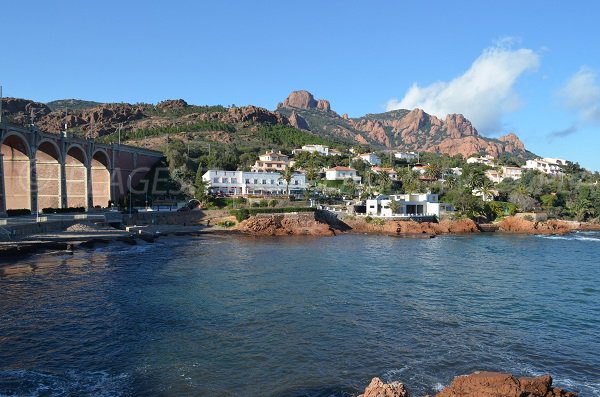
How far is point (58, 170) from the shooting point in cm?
6384

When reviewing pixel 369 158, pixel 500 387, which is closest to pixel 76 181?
pixel 500 387

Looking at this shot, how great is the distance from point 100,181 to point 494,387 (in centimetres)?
7455

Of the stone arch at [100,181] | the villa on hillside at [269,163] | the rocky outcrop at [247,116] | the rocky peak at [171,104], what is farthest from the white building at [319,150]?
the rocky peak at [171,104]

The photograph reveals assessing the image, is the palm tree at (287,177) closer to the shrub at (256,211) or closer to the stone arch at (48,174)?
the shrub at (256,211)

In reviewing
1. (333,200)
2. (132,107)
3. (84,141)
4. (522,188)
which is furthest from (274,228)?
(132,107)

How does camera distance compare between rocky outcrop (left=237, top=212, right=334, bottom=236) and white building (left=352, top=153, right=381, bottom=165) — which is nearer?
rocky outcrop (left=237, top=212, right=334, bottom=236)

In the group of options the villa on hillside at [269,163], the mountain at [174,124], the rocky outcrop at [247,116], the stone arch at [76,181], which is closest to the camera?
the stone arch at [76,181]

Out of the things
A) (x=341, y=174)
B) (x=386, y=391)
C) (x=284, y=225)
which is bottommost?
(x=386, y=391)

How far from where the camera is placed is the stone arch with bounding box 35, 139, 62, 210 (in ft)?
203

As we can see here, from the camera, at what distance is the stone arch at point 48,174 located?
203ft

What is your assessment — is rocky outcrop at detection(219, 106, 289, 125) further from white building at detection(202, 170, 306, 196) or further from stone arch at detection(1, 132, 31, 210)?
stone arch at detection(1, 132, 31, 210)

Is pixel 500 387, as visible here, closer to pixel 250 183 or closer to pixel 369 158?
pixel 250 183

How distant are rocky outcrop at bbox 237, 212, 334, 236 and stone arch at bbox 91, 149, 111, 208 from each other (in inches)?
1037

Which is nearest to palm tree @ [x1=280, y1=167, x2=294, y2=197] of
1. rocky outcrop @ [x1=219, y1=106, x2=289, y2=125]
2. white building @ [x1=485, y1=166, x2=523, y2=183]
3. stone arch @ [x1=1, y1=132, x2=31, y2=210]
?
stone arch @ [x1=1, y1=132, x2=31, y2=210]
